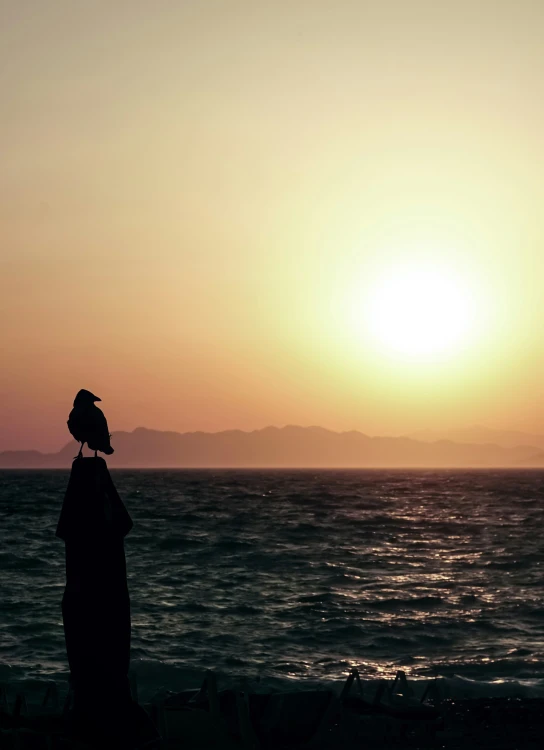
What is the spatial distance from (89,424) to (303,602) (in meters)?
30.2

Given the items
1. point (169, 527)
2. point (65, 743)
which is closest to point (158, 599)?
point (65, 743)

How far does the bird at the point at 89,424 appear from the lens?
956cm

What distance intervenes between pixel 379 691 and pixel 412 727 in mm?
748

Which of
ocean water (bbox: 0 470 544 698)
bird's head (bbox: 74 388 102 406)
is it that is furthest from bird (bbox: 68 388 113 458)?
ocean water (bbox: 0 470 544 698)

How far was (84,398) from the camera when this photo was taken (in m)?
9.63

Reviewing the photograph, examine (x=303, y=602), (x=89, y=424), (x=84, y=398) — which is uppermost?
(x=84, y=398)

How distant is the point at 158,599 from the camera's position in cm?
3897

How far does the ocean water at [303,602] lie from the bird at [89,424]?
1384 cm

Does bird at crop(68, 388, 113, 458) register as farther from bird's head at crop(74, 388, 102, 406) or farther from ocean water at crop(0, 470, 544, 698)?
ocean water at crop(0, 470, 544, 698)

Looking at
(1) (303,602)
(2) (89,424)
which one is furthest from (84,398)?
(1) (303,602)

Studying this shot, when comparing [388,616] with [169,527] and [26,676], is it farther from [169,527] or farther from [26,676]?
[169,527]

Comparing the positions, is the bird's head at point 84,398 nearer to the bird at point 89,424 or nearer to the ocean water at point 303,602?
the bird at point 89,424

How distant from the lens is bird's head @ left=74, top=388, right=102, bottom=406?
9.63m

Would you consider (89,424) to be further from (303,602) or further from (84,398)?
(303,602)
